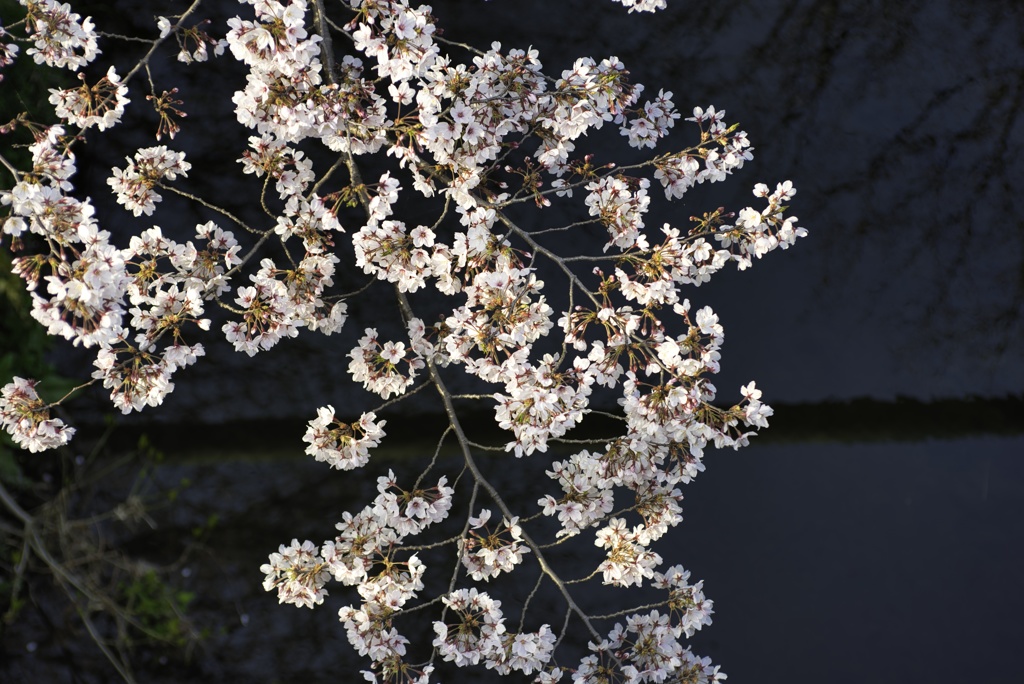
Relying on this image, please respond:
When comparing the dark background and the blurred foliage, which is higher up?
the dark background

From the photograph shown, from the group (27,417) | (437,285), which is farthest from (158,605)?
(437,285)

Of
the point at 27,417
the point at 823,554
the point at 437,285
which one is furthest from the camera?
the point at 823,554

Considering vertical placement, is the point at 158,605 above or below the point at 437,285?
below

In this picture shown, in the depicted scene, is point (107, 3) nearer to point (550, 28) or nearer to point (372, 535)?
point (550, 28)

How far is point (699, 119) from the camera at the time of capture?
1691mm

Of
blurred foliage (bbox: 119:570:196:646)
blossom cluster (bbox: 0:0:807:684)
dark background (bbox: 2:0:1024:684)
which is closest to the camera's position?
blossom cluster (bbox: 0:0:807:684)

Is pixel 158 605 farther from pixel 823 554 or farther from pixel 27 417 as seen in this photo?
pixel 823 554

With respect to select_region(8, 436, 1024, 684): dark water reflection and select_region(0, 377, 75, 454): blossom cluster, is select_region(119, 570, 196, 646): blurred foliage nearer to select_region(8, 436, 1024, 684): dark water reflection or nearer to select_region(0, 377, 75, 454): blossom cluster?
select_region(8, 436, 1024, 684): dark water reflection

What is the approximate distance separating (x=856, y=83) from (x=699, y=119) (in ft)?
1.72

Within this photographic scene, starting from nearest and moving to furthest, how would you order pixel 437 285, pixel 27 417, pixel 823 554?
1. pixel 27 417
2. pixel 437 285
3. pixel 823 554

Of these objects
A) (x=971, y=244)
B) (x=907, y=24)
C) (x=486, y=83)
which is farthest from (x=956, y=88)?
(x=486, y=83)

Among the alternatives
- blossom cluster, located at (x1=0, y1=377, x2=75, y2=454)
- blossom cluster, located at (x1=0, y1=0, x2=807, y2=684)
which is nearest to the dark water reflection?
blossom cluster, located at (x1=0, y1=0, x2=807, y2=684)

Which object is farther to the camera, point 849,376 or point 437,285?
point 849,376

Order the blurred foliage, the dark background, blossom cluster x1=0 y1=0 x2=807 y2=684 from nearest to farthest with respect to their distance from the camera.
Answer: blossom cluster x1=0 y1=0 x2=807 y2=684 → the dark background → the blurred foliage
